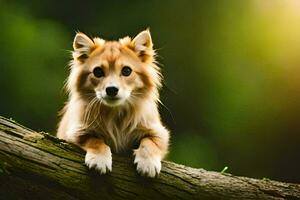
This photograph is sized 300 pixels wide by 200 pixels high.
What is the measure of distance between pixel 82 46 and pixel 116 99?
354 millimetres

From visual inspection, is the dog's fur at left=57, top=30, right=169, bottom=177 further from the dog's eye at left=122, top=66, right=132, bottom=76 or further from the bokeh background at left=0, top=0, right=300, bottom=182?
the bokeh background at left=0, top=0, right=300, bottom=182

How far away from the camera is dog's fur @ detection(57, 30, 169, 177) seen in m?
2.88

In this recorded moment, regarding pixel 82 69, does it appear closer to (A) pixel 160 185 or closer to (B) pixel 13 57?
(A) pixel 160 185

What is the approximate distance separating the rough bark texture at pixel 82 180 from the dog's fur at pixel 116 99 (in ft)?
0.52

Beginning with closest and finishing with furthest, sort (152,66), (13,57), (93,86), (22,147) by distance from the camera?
(22,147) → (93,86) → (152,66) → (13,57)

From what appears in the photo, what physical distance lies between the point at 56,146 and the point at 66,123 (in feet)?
1.70

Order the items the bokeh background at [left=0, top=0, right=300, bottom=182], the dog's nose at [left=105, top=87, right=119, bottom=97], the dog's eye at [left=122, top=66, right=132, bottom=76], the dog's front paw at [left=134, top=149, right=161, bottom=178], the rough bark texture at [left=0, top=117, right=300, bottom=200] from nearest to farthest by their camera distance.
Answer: the rough bark texture at [left=0, top=117, right=300, bottom=200] → the dog's front paw at [left=134, top=149, right=161, bottom=178] → the dog's nose at [left=105, top=87, right=119, bottom=97] → the dog's eye at [left=122, top=66, right=132, bottom=76] → the bokeh background at [left=0, top=0, right=300, bottom=182]

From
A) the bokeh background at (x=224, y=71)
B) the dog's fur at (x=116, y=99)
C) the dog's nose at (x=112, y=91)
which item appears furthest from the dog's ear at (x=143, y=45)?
the bokeh background at (x=224, y=71)

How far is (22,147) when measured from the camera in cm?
262

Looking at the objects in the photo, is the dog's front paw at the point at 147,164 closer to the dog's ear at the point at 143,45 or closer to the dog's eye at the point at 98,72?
the dog's eye at the point at 98,72

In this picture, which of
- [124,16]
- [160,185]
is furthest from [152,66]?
[124,16]

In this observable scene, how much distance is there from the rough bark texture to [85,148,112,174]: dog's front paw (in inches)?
1.2

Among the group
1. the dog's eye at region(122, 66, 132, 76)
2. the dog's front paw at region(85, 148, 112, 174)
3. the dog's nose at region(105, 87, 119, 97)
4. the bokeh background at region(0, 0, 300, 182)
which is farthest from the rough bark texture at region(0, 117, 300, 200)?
the bokeh background at region(0, 0, 300, 182)

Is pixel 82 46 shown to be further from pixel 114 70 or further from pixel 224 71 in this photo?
pixel 224 71
